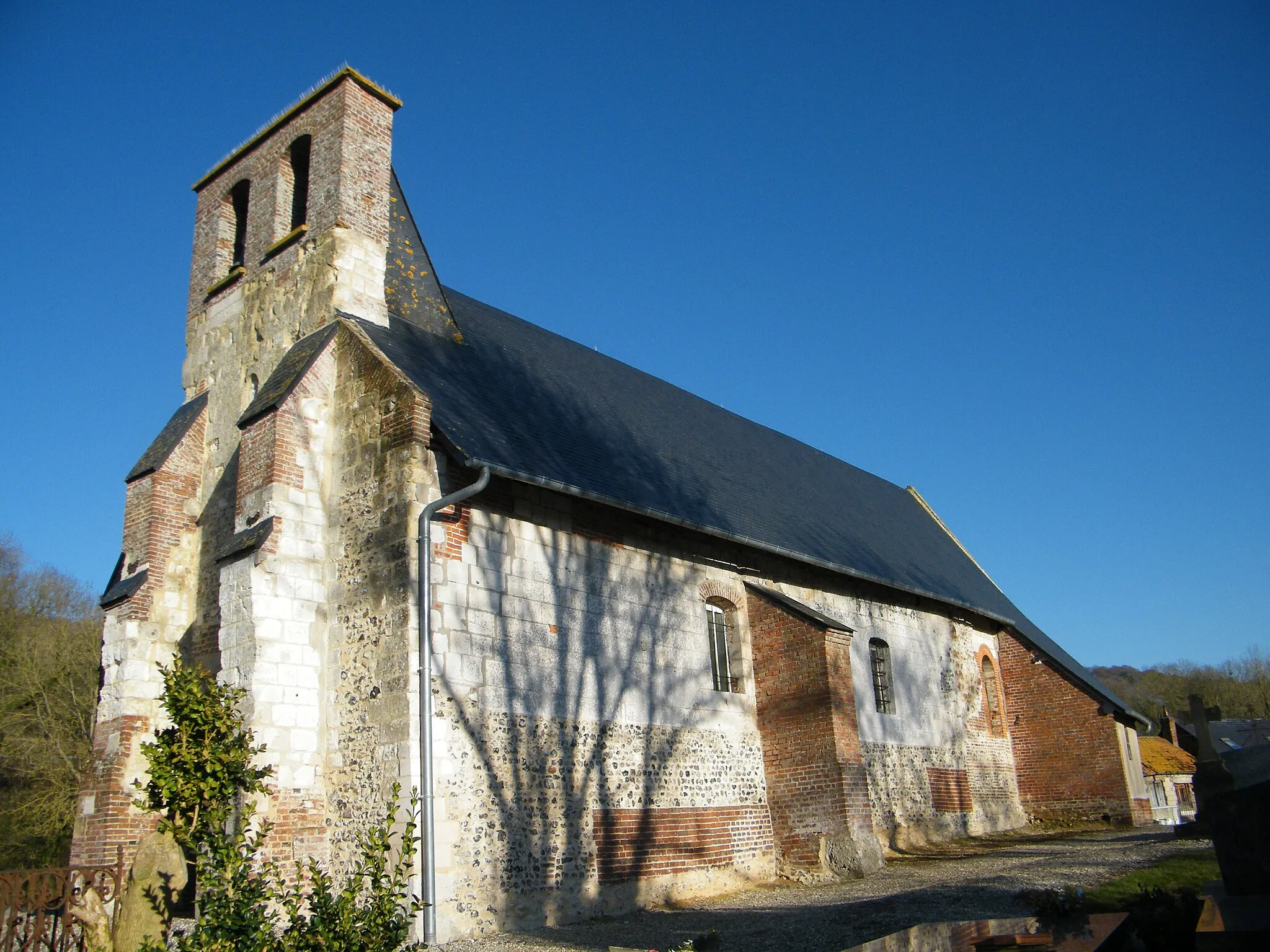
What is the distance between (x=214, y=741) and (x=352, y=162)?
7.65 m

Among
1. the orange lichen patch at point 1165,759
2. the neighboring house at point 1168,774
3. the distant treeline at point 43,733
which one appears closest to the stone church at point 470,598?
the distant treeline at point 43,733

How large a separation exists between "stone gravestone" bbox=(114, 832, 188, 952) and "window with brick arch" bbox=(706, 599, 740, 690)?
22.5ft

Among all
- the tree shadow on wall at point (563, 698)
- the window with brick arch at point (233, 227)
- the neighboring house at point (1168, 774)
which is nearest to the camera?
the tree shadow on wall at point (563, 698)

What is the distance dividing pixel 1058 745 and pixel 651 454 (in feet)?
38.3

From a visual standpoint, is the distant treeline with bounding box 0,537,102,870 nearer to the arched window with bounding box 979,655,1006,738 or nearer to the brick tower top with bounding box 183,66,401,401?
the brick tower top with bounding box 183,66,401,401

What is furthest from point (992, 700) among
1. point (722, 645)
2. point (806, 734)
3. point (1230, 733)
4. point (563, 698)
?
point (1230, 733)

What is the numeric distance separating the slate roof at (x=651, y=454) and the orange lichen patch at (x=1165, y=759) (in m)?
17.8

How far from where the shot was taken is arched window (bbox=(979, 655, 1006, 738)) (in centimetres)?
2061

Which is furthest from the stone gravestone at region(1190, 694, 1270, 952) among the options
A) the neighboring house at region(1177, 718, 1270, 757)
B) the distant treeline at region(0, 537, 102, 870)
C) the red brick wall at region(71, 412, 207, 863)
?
the neighboring house at region(1177, 718, 1270, 757)

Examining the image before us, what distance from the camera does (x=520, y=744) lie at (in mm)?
10742

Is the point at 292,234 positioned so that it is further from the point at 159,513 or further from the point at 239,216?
the point at 159,513

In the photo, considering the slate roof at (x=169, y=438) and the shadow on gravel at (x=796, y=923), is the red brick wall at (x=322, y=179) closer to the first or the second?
the slate roof at (x=169, y=438)

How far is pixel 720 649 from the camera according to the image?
14180mm

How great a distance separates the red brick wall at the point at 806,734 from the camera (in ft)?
43.4
